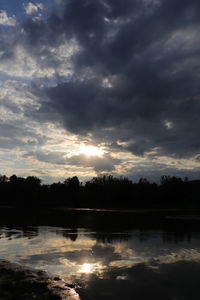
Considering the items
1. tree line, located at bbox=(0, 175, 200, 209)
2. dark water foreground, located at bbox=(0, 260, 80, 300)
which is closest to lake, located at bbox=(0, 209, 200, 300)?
dark water foreground, located at bbox=(0, 260, 80, 300)

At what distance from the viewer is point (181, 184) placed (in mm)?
174750

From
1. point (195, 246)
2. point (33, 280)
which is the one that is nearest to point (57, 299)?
point (33, 280)

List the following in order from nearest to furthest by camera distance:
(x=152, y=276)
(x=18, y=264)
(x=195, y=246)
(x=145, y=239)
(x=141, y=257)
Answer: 1. (x=152, y=276)
2. (x=18, y=264)
3. (x=141, y=257)
4. (x=195, y=246)
5. (x=145, y=239)

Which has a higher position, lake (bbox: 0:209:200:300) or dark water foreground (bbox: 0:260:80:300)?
dark water foreground (bbox: 0:260:80:300)

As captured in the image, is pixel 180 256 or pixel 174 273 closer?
pixel 174 273

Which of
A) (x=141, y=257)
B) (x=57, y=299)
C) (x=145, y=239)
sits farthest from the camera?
(x=145, y=239)

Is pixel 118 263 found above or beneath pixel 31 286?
beneath

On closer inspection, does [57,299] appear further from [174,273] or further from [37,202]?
[37,202]

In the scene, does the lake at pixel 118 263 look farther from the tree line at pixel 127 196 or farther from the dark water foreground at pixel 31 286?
the tree line at pixel 127 196

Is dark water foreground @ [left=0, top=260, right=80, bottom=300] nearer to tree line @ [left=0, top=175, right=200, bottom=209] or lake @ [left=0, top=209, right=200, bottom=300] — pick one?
lake @ [left=0, top=209, right=200, bottom=300]

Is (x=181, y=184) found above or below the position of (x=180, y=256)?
above

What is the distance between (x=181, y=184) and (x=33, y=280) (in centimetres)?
16743

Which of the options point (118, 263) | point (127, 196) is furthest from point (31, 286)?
point (127, 196)

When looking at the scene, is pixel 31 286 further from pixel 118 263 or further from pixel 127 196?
pixel 127 196
